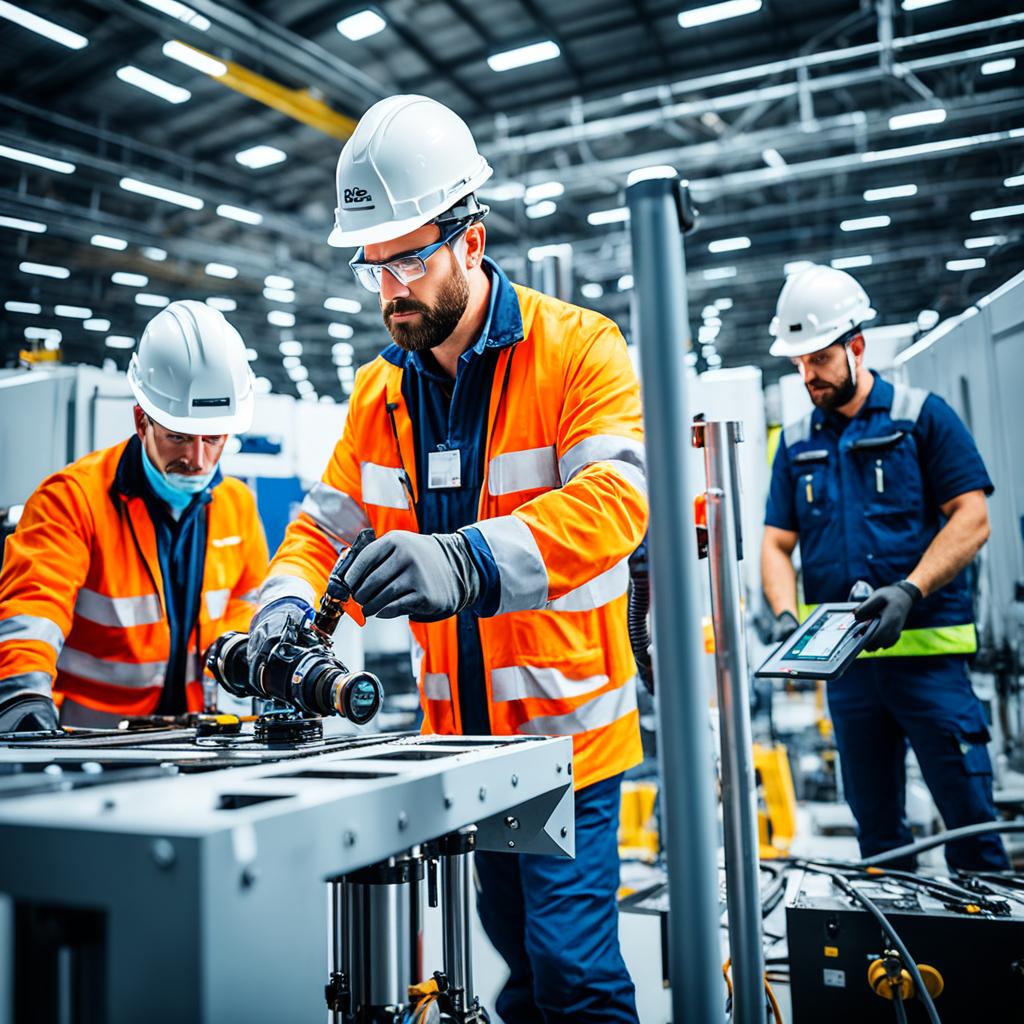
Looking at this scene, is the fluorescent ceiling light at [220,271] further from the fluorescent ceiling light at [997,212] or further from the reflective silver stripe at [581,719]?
the reflective silver stripe at [581,719]

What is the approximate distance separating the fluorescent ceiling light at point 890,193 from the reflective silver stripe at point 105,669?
35.3 feet

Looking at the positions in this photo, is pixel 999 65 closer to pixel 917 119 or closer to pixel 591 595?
pixel 917 119

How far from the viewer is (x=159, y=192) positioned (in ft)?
32.3

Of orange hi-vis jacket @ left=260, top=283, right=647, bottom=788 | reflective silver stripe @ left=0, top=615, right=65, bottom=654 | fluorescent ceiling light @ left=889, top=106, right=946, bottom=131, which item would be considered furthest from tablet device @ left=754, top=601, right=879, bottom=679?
fluorescent ceiling light @ left=889, top=106, right=946, bottom=131

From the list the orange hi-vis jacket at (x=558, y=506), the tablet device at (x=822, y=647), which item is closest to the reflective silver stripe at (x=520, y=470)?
the orange hi-vis jacket at (x=558, y=506)

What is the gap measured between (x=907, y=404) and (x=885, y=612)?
0.76m

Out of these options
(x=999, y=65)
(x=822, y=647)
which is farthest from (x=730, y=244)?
(x=822, y=647)

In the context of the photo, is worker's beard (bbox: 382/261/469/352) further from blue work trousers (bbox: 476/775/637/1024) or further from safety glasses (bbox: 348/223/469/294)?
blue work trousers (bbox: 476/775/637/1024)

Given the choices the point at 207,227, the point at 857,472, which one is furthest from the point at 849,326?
the point at 207,227

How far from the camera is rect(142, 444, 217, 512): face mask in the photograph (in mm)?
2418

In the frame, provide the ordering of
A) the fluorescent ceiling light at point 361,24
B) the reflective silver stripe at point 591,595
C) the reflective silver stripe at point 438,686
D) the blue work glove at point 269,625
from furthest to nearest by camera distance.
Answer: the fluorescent ceiling light at point 361,24 → the reflective silver stripe at point 438,686 → the reflective silver stripe at point 591,595 → the blue work glove at point 269,625

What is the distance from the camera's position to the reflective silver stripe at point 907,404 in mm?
2758

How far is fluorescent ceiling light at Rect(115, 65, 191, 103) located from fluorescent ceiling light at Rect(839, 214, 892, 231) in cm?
809

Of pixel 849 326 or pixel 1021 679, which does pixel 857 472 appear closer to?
pixel 849 326
